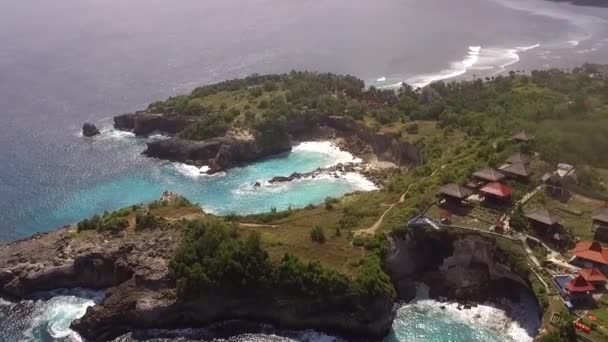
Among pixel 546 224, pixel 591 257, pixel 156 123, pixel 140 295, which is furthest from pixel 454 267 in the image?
pixel 156 123

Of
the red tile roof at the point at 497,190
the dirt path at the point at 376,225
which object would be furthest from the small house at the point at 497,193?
the dirt path at the point at 376,225

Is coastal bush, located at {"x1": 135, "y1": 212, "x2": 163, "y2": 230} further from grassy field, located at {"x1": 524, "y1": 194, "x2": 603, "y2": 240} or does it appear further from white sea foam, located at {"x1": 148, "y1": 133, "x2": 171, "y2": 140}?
grassy field, located at {"x1": 524, "y1": 194, "x2": 603, "y2": 240}

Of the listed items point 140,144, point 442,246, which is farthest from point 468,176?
point 140,144

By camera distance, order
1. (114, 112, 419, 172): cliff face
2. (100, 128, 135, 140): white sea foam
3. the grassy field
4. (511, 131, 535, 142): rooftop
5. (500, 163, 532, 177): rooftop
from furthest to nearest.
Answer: (100, 128, 135, 140): white sea foam → (114, 112, 419, 172): cliff face → (511, 131, 535, 142): rooftop → (500, 163, 532, 177): rooftop → the grassy field

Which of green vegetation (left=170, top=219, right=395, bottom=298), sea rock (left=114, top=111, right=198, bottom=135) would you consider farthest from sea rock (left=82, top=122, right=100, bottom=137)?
green vegetation (left=170, top=219, right=395, bottom=298)

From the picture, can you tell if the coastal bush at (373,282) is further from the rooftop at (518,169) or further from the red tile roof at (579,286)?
the rooftop at (518,169)

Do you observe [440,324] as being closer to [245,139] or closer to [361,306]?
[361,306]
